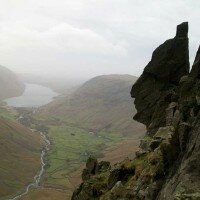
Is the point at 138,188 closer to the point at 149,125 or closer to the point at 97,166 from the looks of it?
the point at 149,125

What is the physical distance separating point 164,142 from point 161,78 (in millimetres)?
22146

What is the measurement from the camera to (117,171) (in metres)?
56.0

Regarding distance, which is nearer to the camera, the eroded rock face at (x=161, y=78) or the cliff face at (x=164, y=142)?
the cliff face at (x=164, y=142)

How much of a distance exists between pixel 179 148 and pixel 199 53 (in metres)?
17.4

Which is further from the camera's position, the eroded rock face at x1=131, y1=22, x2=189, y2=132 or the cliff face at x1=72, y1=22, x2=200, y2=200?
the eroded rock face at x1=131, y1=22, x2=189, y2=132

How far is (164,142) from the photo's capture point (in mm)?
43531

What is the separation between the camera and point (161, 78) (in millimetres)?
63875

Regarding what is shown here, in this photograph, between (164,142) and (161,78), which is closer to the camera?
(164,142)

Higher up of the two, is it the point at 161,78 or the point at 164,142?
the point at 161,78

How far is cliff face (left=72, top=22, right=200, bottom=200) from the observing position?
35.8 meters

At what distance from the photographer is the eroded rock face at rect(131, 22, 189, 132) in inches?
2410

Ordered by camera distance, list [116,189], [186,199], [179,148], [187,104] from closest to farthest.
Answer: [186,199] < [179,148] < [187,104] < [116,189]

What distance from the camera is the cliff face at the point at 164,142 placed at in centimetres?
3581

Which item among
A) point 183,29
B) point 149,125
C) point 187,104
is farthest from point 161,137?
point 183,29
